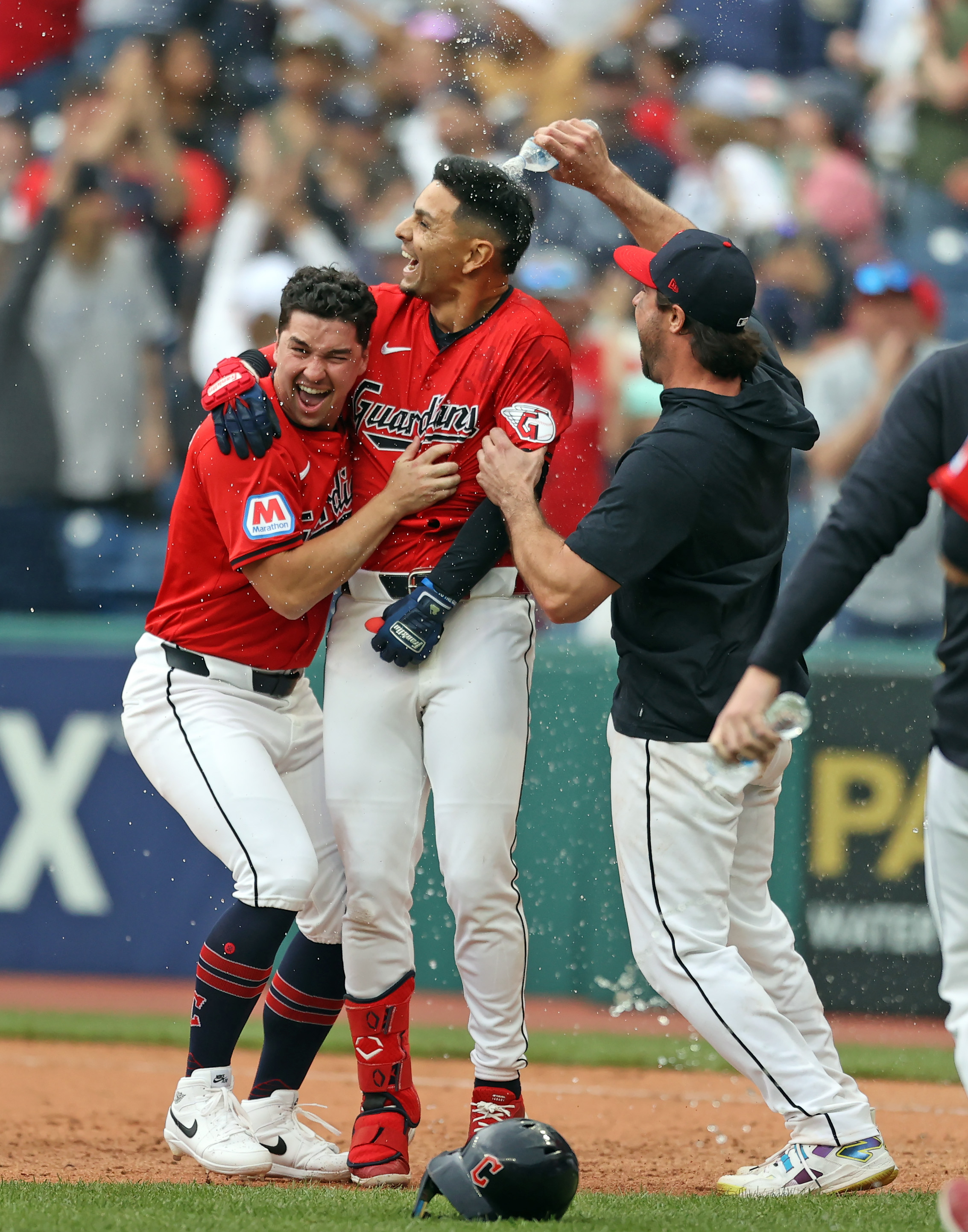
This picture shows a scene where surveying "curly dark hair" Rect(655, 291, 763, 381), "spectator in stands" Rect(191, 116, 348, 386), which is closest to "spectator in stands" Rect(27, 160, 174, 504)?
"spectator in stands" Rect(191, 116, 348, 386)

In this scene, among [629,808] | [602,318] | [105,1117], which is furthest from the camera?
[602,318]

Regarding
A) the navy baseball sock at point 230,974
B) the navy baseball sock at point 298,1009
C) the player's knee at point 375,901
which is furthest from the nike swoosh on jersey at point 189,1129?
the player's knee at point 375,901

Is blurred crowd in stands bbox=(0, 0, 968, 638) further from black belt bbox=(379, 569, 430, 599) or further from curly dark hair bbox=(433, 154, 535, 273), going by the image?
black belt bbox=(379, 569, 430, 599)

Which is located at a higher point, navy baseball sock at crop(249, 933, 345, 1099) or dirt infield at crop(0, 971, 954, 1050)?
navy baseball sock at crop(249, 933, 345, 1099)

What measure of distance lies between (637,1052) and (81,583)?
383cm

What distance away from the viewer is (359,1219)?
3.22m

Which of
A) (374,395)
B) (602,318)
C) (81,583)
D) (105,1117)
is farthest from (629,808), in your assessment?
(81,583)

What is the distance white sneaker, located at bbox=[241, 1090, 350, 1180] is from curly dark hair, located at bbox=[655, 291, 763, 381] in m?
2.15

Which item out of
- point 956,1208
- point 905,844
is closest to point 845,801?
point 905,844

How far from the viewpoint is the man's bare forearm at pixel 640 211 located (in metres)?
4.23

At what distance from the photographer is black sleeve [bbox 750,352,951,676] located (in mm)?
2734

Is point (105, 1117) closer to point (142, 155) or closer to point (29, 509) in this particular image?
point (29, 509)

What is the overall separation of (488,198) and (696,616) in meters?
1.21

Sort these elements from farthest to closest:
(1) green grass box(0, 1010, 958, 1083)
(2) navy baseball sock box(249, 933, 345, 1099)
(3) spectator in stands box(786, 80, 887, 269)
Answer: (3) spectator in stands box(786, 80, 887, 269) < (1) green grass box(0, 1010, 958, 1083) < (2) navy baseball sock box(249, 933, 345, 1099)
